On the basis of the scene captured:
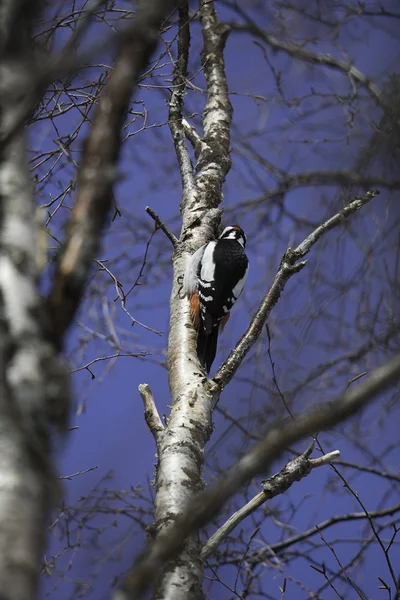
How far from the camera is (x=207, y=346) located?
3.07 m

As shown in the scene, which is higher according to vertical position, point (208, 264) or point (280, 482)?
point (208, 264)

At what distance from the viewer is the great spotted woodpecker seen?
10.1 feet

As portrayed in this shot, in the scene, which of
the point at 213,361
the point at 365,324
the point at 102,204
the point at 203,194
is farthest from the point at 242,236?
the point at 102,204

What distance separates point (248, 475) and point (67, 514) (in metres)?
2.48

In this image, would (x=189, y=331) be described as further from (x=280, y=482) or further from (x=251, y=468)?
(x=251, y=468)

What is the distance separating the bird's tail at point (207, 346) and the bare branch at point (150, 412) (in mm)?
416

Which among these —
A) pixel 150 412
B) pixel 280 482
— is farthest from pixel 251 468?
pixel 150 412

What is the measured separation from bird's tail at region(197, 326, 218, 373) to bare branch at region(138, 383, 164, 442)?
0.42 metres

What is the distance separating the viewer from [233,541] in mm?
3238

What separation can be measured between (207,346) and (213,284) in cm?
62

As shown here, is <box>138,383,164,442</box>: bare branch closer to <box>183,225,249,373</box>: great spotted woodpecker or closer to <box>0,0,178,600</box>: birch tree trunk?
<box>183,225,249,373</box>: great spotted woodpecker

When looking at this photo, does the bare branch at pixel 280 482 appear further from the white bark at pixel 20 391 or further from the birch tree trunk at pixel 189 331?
the white bark at pixel 20 391

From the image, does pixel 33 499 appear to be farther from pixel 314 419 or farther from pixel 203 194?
pixel 203 194

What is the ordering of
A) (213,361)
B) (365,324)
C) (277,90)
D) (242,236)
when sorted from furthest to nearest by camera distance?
1. (242,236)
2. (277,90)
3. (213,361)
4. (365,324)
